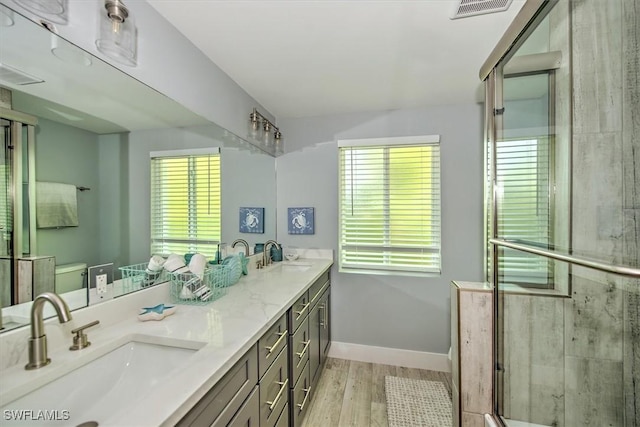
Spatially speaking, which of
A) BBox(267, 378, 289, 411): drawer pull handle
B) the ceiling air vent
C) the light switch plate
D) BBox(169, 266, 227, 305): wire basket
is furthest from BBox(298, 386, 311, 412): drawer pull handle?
the ceiling air vent

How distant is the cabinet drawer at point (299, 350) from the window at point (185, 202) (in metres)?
0.81

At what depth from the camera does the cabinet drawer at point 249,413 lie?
0.93 metres

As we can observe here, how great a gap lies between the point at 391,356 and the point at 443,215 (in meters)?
1.43

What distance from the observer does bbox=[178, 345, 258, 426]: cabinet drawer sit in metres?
0.74

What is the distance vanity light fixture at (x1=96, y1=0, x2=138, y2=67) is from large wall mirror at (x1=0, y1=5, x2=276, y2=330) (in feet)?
0.24

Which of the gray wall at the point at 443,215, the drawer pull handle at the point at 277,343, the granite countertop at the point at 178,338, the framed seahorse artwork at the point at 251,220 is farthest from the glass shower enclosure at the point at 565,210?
the framed seahorse artwork at the point at 251,220

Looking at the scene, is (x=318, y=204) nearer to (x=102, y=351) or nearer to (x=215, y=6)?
(x=215, y=6)

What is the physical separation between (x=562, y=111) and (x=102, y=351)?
228 cm

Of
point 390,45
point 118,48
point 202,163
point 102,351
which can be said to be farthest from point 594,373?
point 118,48

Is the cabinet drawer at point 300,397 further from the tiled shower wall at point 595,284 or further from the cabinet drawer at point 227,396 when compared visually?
the tiled shower wall at point 595,284

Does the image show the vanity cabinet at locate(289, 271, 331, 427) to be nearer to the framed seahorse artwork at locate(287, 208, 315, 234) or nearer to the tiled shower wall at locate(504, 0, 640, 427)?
the framed seahorse artwork at locate(287, 208, 315, 234)

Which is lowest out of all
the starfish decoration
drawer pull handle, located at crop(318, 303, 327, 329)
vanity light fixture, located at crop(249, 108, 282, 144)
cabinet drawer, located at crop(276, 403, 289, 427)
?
cabinet drawer, located at crop(276, 403, 289, 427)

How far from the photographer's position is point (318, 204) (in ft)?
8.93

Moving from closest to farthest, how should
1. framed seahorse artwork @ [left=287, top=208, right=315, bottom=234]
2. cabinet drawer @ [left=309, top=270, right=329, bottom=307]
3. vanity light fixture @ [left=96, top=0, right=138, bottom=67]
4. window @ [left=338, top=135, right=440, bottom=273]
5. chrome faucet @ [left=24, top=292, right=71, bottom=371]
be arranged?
chrome faucet @ [left=24, top=292, right=71, bottom=371]
vanity light fixture @ [left=96, top=0, right=138, bottom=67]
cabinet drawer @ [left=309, top=270, right=329, bottom=307]
window @ [left=338, top=135, right=440, bottom=273]
framed seahorse artwork @ [left=287, top=208, right=315, bottom=234]
